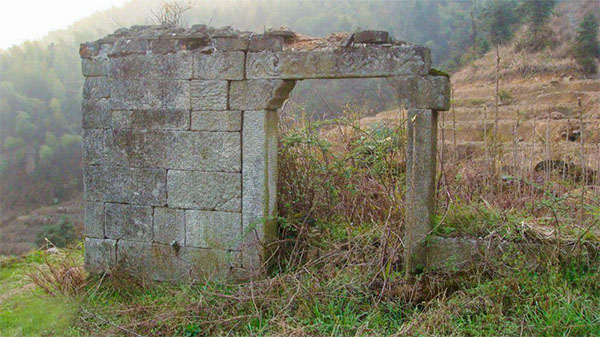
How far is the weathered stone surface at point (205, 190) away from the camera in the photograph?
17.3ft

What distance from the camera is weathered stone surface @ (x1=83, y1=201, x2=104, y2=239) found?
228 inches

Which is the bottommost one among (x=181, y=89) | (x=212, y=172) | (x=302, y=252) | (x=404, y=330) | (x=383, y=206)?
(x=404, y=330)

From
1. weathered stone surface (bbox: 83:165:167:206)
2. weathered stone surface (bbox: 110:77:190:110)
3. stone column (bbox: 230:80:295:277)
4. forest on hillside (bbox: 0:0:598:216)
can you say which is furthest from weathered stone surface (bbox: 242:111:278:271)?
forest on hillside (bbox: 0:0:598:216)

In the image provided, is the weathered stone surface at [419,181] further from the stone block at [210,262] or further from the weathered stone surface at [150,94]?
the weathered stone surface at [150,94]

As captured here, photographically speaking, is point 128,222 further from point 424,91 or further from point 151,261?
point 424,91

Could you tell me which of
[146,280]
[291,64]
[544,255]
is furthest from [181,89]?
[544,255]

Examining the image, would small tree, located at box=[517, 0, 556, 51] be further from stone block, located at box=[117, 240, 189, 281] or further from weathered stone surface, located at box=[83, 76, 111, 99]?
stone block, located at box=[117, 240, 189, 281]

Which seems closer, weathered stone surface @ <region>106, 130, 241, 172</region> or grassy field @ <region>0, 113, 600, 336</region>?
grassy field @ <region>0, 113, 600, 336</region>

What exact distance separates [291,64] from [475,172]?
10.1ft

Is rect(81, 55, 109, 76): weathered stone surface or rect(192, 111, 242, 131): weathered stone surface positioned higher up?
rect(81, 55, 109, 76): weathered stone surface

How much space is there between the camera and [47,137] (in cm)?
2756

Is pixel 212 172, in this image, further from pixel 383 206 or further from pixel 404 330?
pixel 404 330

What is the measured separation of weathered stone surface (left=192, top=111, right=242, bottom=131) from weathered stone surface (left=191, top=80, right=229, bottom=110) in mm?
57

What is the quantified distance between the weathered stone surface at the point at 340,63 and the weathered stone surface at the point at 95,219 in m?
2.18
